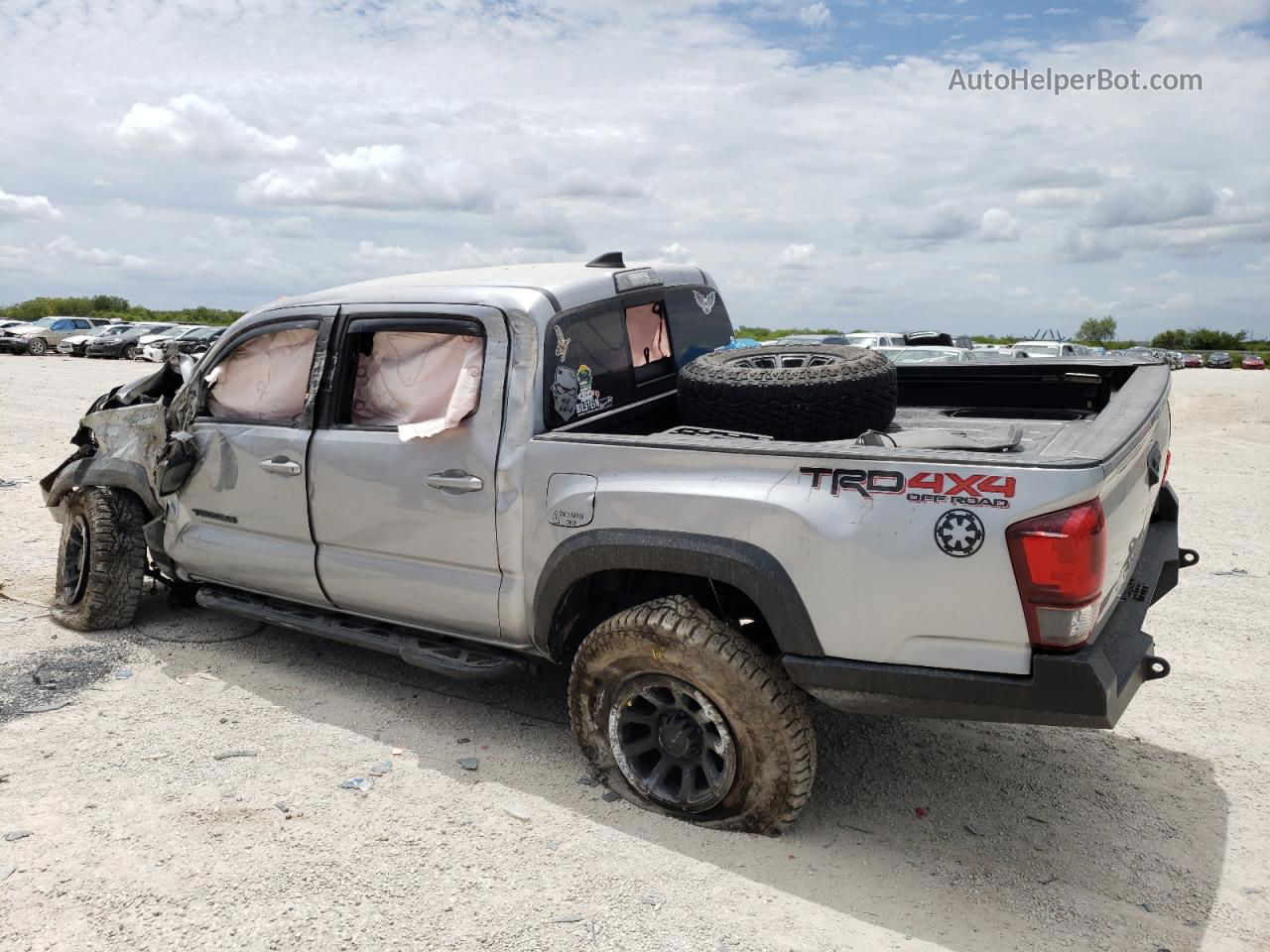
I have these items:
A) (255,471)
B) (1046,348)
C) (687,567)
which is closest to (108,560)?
(255,471)

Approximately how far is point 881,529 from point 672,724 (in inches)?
41.3

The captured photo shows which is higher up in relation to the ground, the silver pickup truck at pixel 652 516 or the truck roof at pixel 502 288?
the truck roof at pixel 502 288

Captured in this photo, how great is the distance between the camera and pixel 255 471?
454 cm

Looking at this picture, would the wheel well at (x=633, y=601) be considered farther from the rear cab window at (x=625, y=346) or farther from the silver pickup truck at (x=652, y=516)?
the rear cab window at (x=625, y=346)

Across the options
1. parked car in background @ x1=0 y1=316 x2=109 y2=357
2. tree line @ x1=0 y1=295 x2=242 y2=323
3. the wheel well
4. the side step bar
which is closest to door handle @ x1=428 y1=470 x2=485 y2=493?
the wheel well

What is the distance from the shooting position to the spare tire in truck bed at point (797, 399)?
11.9ft

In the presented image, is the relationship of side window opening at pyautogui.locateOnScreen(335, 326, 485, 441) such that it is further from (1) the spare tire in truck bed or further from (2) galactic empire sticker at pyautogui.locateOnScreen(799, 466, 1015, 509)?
(2) galactic empire sticker at pyautogui.locateOnScreen(799, 466, 1015, 509)

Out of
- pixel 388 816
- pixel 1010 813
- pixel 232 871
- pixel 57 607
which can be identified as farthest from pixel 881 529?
pixel 57 607

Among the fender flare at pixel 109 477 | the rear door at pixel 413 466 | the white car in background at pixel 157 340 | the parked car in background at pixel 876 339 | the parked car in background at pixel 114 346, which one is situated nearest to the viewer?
the rear door at pixel 413 466

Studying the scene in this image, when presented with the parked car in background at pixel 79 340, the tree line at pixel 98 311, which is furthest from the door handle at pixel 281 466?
the tree line at pixel 98 311

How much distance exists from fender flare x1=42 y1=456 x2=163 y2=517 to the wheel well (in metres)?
2.67

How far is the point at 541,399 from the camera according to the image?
12.2 ft

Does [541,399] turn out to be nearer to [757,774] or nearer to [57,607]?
[757,774]

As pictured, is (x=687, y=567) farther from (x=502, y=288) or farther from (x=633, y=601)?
(x=502, y=288)
